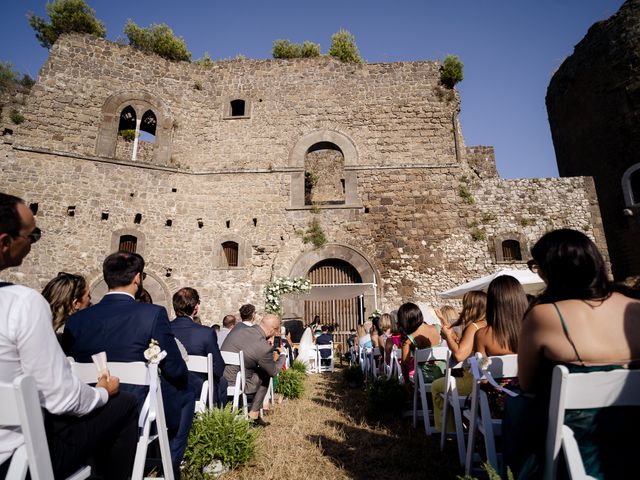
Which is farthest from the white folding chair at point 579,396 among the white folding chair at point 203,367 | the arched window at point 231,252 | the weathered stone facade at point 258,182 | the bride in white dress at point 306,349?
the arched window at point 231,252

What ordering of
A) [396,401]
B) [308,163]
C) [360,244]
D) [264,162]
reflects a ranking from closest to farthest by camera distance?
[396,401]
[360,244]
[264,162]
[308,163]

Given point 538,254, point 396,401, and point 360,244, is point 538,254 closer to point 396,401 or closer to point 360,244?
point 396,401

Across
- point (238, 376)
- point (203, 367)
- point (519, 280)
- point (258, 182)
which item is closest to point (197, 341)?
point (203, 367)

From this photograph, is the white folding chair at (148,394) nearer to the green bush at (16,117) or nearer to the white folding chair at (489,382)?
the white folding chair at (489,382)

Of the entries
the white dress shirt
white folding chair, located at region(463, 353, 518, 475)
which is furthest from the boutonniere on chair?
white folding chair, located at region(463, 353, 518, 475)

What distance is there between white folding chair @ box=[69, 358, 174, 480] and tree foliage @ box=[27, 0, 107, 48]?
14.7 m

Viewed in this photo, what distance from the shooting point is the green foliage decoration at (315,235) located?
38.8ft

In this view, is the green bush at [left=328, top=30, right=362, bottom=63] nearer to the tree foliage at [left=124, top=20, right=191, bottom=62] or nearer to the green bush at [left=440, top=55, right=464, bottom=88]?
the green bush at [left=440, top=55, right=464, bottom=88]

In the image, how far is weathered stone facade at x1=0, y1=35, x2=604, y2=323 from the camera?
11211mm

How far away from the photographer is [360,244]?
1180cm

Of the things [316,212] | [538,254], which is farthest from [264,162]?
[538,254]

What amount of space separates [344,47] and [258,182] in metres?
6.39

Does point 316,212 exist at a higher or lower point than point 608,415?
higher

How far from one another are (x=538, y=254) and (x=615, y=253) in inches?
589
